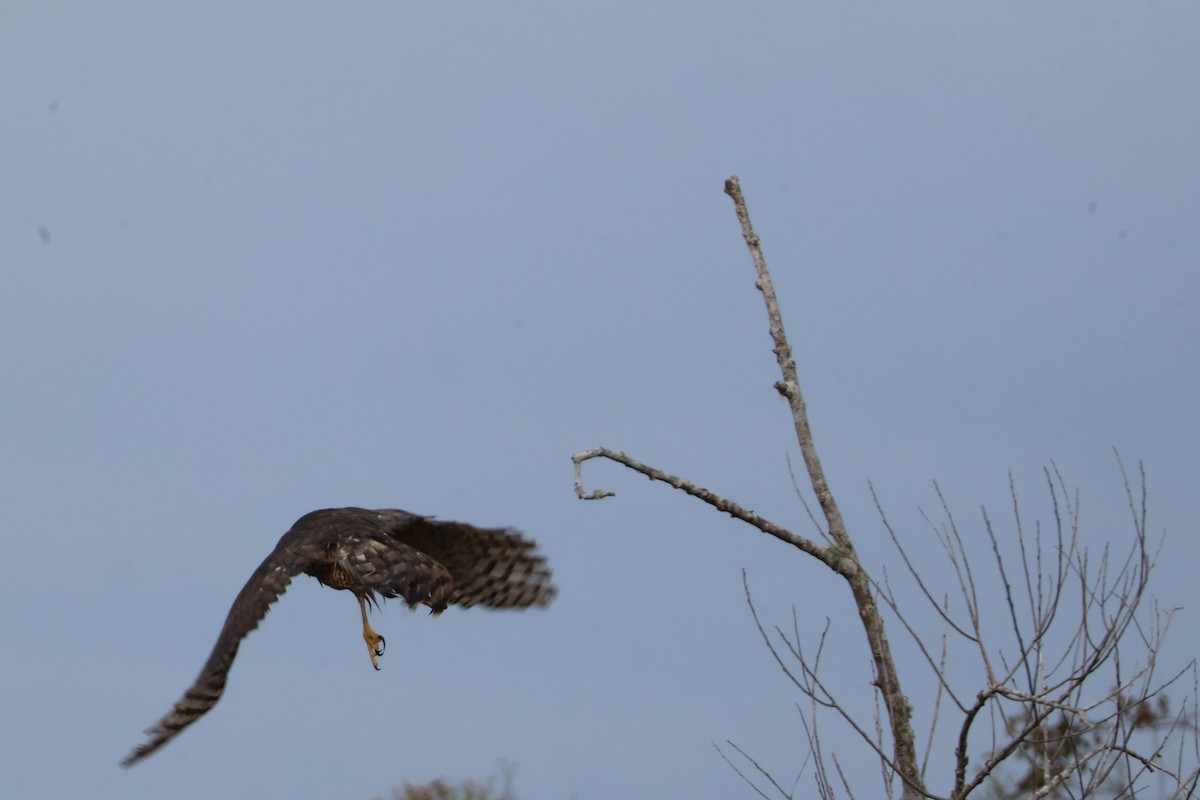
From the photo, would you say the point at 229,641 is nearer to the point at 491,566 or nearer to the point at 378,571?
the point at 378,571

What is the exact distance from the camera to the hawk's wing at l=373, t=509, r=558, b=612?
10734 mm

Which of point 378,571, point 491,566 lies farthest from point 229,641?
point 491,566

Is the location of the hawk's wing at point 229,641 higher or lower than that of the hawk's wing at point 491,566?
lower

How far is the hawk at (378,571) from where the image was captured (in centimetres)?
931

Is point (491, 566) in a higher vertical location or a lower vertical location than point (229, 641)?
higher

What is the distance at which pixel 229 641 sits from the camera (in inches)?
369

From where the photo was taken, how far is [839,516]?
8844mm

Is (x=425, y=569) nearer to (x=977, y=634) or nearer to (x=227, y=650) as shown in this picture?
(x=227, y=650)

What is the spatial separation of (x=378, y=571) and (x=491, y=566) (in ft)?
4.13

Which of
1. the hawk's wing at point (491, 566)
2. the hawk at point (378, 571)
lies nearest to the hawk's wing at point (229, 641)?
the hawk at point (378, 571)

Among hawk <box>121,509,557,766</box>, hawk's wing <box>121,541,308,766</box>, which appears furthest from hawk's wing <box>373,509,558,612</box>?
hawk's wing <box>121,541,308,766</box>

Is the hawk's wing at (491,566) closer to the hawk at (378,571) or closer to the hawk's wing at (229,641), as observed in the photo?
the hawk at (378,571)

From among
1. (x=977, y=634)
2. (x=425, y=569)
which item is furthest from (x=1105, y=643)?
(x=425, y=569)

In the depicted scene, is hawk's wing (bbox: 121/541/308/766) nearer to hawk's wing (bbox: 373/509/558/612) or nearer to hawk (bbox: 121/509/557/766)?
hawk (bbox: 121/509/557/766)
